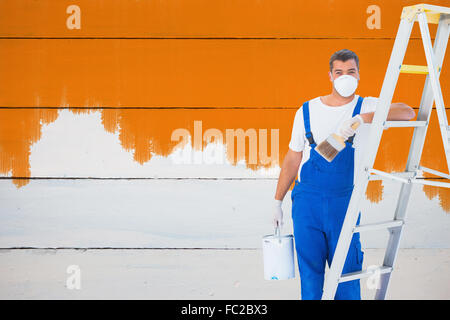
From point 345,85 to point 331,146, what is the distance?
28 cm

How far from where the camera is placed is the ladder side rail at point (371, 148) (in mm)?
1556

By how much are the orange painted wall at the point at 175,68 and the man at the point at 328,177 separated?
0.76 metres

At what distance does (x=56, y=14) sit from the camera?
2.60 m

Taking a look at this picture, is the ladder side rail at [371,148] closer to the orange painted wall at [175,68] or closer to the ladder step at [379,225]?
the ladder step at [379,225]

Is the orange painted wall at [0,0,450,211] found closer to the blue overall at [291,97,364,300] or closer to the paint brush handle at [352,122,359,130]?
the blue overall at [291,97,364,300]

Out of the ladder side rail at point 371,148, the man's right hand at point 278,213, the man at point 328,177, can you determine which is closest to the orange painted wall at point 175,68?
the man's right hand at point 278,213

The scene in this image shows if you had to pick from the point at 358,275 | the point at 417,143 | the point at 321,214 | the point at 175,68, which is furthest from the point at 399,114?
the point at 175,68

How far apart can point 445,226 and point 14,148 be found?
8.31 ft

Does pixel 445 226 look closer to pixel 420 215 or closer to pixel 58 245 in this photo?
pixel 420 215

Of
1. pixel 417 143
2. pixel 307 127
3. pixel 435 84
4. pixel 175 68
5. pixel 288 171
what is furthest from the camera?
pixel 175 68

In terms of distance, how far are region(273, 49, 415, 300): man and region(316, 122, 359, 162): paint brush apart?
0.05 m

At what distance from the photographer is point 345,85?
1788 millimetres

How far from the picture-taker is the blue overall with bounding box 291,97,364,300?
5.74ft

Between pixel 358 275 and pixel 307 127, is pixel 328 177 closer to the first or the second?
pixel 307 127
